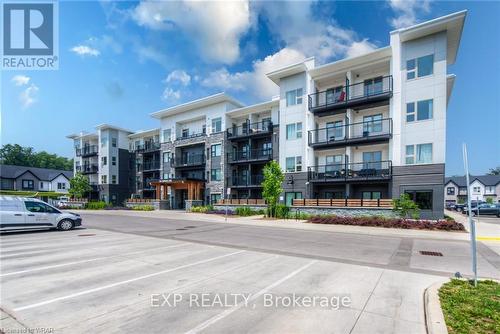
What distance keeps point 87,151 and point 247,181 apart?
40807 millimetres

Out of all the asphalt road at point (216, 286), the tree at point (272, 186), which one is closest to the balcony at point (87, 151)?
the tree at point (272, 186)

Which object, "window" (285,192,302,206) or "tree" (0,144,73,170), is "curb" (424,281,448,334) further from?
"tree" (0,144,73,170)

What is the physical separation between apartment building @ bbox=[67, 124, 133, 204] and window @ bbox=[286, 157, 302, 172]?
35.9m

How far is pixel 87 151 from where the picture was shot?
54.1 metres

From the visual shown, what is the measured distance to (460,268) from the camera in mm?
7824

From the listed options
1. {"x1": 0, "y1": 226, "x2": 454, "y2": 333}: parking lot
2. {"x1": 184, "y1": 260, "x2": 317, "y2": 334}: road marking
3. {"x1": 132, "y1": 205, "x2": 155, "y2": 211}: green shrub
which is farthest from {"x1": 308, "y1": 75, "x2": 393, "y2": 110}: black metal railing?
{"x1": 132, "y1": 205, "x2": 155, "y2": 211}: green shrub

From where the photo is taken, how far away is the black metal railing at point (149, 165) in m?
45.4

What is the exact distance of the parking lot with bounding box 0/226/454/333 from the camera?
4.09 meters

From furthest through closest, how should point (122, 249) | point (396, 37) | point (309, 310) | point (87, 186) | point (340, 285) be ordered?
point (87, 186)
point (396, 37)
point (122, 249)
point (340, 285)
point (309, 310)

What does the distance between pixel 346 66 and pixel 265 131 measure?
11.8 meters

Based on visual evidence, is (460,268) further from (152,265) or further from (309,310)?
(152,265)

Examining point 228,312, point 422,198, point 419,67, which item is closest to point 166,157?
point 422,198

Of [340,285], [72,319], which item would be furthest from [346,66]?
[72,319]

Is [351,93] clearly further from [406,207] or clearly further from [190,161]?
[190,161]
